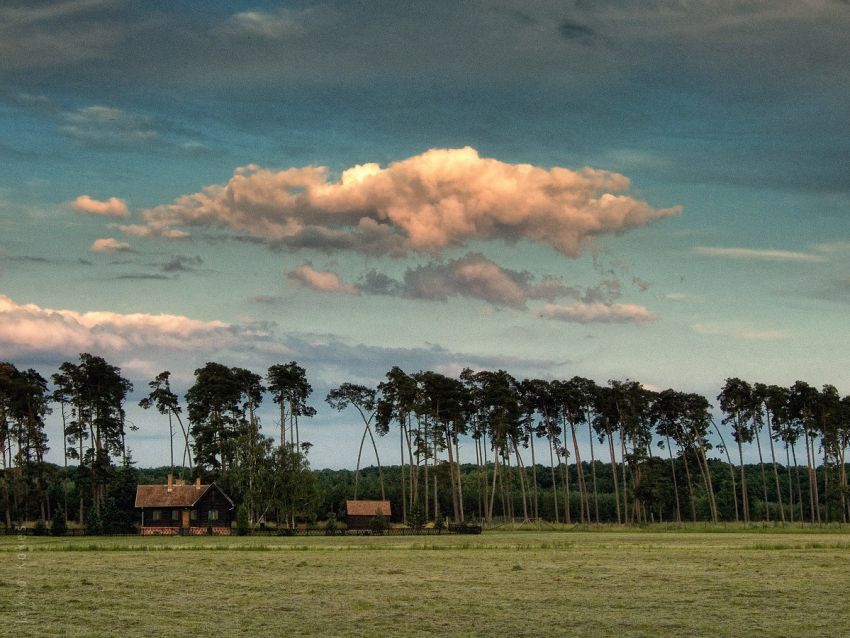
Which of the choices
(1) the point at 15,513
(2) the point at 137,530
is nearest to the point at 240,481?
(2) the point at 137,530

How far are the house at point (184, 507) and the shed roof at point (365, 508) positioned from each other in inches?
702

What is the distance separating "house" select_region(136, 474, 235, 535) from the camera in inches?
4259

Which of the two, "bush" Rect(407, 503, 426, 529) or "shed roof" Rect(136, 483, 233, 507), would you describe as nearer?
"bush" Rect(407, 503, 426, 529)

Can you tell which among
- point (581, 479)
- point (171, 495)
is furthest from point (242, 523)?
point (581, 479)

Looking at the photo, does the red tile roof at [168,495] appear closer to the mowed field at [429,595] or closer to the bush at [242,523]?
the bush at [242,523]

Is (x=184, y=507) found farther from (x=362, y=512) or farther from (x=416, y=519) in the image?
(x=416, y=519)

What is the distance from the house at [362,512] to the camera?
403 ft

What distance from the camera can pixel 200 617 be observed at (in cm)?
2762

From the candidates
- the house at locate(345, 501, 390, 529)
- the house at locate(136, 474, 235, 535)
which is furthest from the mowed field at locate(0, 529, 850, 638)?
the house at locate(345, 501, 390, 529)

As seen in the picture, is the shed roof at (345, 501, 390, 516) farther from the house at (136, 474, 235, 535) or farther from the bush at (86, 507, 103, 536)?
the bush at (86, 507, 103, 536)

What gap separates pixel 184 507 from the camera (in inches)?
4264

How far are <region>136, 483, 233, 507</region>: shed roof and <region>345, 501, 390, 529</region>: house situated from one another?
18.0 m

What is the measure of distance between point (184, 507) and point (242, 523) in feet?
49.2

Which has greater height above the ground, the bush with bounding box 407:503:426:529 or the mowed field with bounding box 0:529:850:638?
the mowed field with bounding box 0:529:850:638
